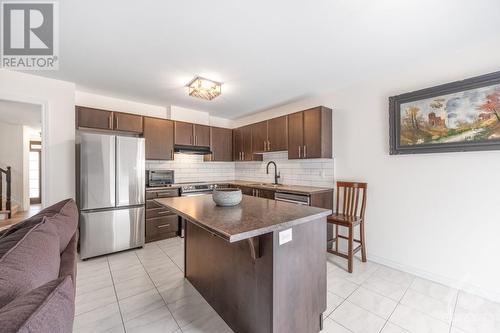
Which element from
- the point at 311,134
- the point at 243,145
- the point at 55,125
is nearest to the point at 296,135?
the point at 311,134

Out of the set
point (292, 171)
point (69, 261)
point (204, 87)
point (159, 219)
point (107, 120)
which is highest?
point (204, 87)

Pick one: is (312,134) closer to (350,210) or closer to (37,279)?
(350,210)

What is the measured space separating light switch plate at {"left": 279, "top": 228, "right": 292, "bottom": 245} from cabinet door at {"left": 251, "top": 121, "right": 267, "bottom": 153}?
2.71 metres

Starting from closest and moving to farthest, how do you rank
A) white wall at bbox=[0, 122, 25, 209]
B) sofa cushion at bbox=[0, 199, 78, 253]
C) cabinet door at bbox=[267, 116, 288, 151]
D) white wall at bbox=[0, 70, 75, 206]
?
sofa cushion at bbox=[0, 199, 78, 253] < white wall at bbox=[0, 70, 75, 206] < cabinet door at bbox=[267, 116, 288, 151] < white wall at bbox=[0, 122, 25, 209]

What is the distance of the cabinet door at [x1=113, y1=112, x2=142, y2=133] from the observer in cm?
346

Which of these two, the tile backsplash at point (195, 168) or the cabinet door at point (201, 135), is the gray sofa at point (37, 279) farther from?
the cabinet door at point (201, 135)

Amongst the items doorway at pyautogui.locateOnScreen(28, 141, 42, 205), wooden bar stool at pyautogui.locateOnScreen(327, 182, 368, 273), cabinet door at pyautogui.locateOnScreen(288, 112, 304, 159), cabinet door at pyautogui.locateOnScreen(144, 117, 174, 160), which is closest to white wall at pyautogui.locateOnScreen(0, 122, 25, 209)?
doorway at pyautogui.locateOnScreen(28, 141, 42, 205)

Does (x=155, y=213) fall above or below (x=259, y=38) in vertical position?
below

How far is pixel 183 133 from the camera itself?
13.6ft

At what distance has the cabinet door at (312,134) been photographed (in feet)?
10.4

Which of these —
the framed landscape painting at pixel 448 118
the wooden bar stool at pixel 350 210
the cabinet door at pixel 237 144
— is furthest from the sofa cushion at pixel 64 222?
the cabinet door at pixel 237 144

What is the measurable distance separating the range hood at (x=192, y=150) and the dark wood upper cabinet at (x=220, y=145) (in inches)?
5.1

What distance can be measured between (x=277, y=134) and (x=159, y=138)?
2095 millimetres

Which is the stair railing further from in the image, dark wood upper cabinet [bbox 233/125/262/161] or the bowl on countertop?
the bowl on countertop
